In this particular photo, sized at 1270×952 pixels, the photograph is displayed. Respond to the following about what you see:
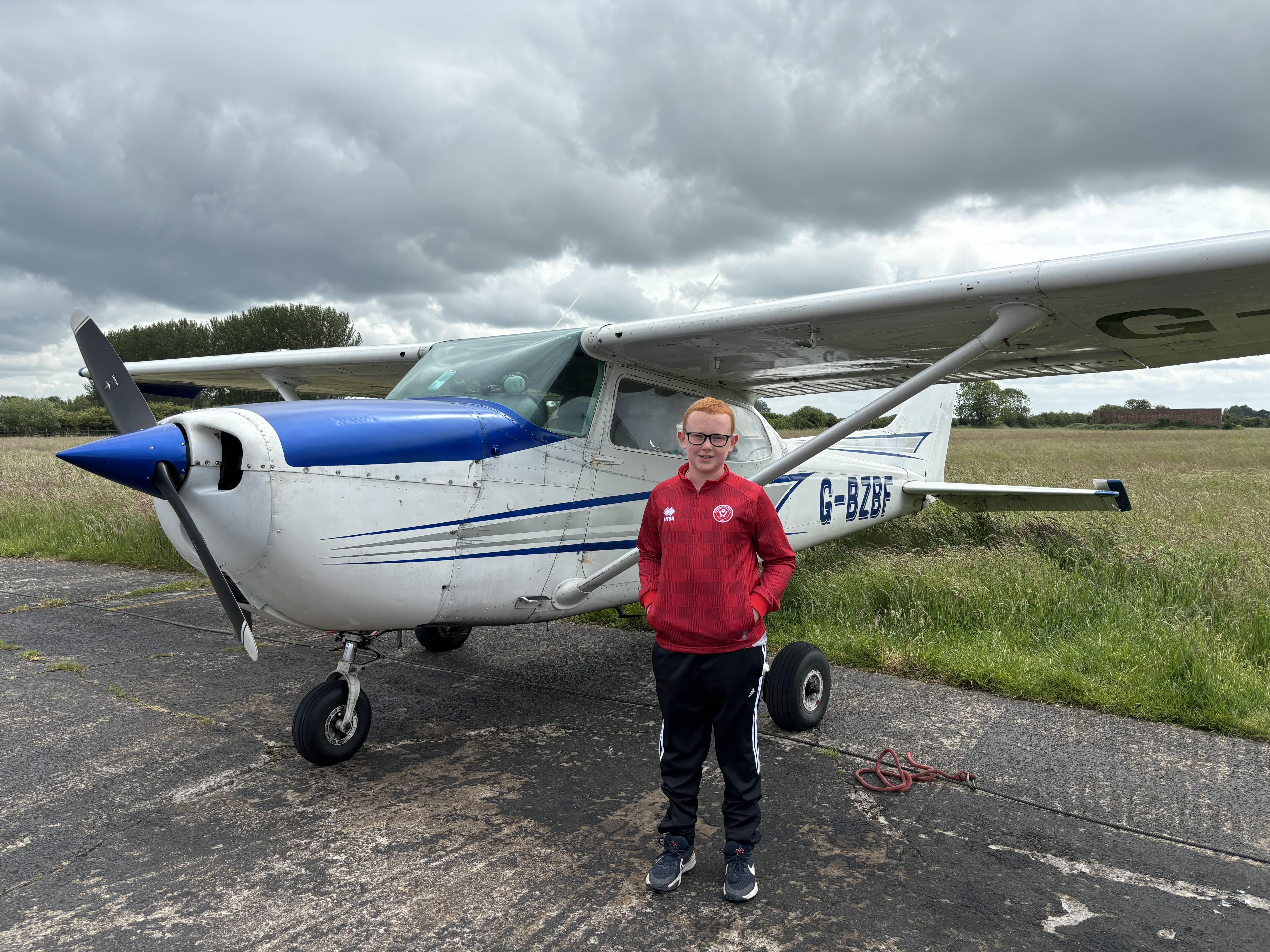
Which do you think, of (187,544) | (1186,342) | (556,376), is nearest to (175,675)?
(187,544)

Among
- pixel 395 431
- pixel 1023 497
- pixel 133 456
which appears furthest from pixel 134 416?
pixel 1023 497

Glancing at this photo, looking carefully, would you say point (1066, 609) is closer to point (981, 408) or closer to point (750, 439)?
point (750, 439)

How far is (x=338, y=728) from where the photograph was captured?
132 inches

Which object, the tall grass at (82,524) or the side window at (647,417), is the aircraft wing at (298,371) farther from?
the side window at (647,417)

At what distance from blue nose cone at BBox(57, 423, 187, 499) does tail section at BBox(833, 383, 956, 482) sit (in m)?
6.52

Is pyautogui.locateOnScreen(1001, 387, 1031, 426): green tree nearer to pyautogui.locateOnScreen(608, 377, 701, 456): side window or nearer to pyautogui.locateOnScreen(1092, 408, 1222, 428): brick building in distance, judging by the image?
pyautogui.locateOnScreen(1092, 408, 1222, 428): brick building in distance

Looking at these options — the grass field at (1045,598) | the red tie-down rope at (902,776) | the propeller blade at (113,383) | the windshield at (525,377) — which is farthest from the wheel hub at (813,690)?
the propeller blade at (113,383)

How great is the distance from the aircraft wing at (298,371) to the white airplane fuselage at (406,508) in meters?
2.38

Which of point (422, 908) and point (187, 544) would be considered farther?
point (187, 544)

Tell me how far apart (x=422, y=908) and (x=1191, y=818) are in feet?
9.30

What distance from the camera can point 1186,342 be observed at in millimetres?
4531

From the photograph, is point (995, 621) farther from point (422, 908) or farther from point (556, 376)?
point (422, 908)

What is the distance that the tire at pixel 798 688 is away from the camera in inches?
143

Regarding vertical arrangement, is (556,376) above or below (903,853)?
above
